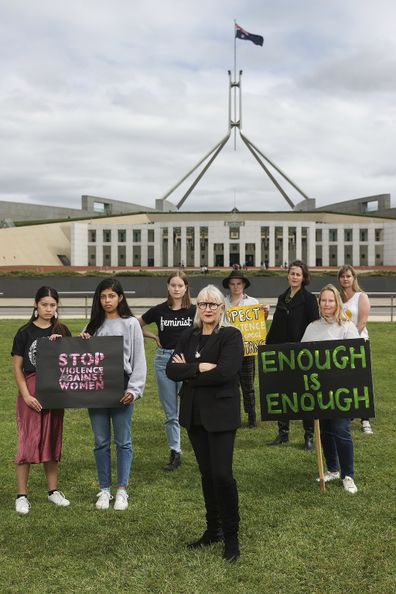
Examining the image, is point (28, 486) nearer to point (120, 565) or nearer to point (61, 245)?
point (120, 565)

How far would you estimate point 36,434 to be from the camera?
177 inches

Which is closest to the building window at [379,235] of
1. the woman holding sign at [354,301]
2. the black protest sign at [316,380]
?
the woman holding sign at [354,301]

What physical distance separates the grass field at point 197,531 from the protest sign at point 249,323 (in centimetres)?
124

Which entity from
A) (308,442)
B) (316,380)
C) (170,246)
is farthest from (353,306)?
(170,246)

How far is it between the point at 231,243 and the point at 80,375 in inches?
2342

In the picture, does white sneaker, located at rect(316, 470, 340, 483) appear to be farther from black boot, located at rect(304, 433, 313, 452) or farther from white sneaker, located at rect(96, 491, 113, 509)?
white sneaker, located at rect(96, 491, 113, 509)

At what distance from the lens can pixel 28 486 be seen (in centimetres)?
500

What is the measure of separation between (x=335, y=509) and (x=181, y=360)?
1.86 m

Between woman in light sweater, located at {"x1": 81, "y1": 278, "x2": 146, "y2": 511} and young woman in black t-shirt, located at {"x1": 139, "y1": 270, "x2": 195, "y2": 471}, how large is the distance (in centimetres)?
84

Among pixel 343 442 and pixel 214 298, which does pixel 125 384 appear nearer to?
pixel 214 298

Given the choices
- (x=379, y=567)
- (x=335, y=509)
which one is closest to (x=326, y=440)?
(x=335, y=509)

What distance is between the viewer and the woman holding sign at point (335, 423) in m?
4.84

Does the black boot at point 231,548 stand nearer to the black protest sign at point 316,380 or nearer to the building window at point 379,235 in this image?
the black protest sign at point 316,380

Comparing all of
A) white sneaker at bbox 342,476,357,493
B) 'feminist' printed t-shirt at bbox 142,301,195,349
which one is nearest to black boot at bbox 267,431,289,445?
white sneaker at bbox 342,476,357,493
